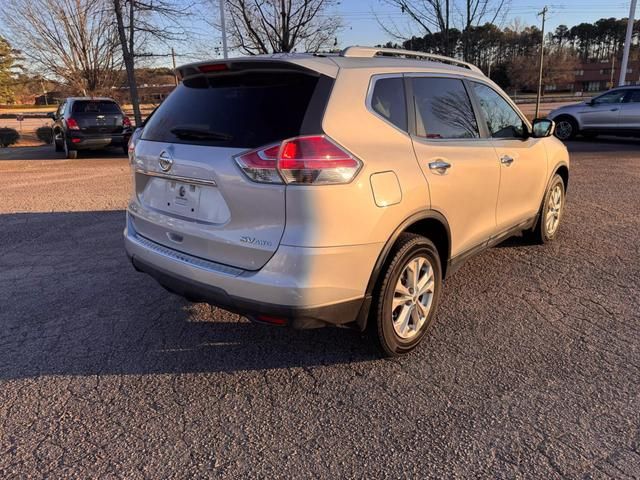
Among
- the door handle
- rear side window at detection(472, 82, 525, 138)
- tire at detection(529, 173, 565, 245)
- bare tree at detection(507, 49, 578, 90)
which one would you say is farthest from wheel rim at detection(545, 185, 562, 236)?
bare tree at detection(507, 49, 578, 90)

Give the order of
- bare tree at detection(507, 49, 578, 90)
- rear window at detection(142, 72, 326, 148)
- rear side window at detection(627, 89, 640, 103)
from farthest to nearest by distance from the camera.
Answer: bare tree at detection(507, 49, 578, 90), rear side window at detection(627, 89, 640, 103), rear window at detection(142, 72, 326, 148)

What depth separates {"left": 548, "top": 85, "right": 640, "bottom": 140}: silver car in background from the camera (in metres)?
14.3

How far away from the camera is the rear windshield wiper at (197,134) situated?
274 centimetres

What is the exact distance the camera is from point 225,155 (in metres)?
2.65

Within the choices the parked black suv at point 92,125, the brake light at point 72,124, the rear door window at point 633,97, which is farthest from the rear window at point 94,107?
the rear door window at point 633,97

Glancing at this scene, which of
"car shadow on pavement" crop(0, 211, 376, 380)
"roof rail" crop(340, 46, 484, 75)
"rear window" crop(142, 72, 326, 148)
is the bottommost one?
"car shadow on pavement" crop(0, 211, 376, 380)

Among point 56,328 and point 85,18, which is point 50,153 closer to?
point 85,18

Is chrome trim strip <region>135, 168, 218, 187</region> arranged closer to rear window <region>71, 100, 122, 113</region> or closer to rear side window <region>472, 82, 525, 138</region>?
rear side window <region>472, 82, 525, 138</region>

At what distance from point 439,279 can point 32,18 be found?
25657 millimetres

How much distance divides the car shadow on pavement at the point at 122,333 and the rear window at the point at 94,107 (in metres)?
9.79

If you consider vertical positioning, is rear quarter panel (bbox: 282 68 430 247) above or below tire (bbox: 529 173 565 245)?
above

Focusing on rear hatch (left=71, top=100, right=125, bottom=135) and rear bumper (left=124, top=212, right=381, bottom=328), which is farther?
rear hatch (left=71, top=100, right=125, bottom=135)

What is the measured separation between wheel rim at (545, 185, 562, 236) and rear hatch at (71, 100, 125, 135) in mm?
11933

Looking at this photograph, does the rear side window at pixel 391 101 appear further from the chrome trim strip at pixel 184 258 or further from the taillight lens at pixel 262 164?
the chrome trim strip at pixel 184 258
